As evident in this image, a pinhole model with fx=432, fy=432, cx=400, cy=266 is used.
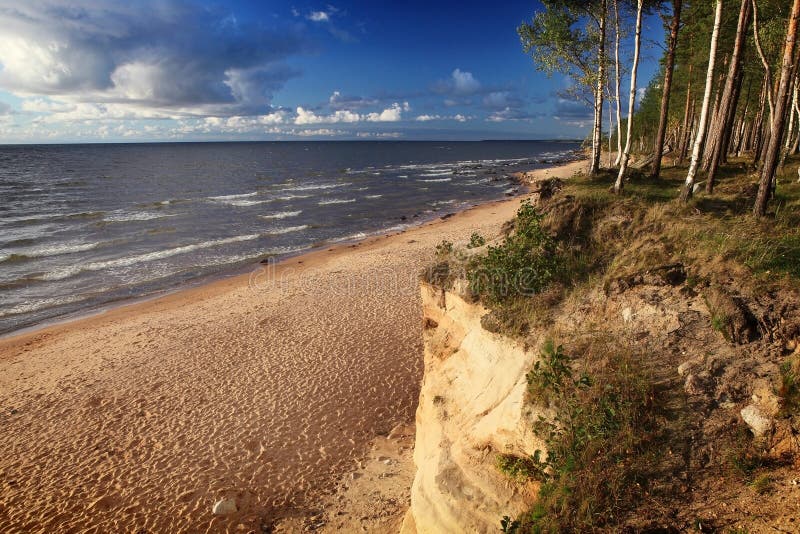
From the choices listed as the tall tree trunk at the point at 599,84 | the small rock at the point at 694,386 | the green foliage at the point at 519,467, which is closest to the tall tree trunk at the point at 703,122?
the tall tree trunk at the point at 599,84

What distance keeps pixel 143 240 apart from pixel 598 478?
117 ft

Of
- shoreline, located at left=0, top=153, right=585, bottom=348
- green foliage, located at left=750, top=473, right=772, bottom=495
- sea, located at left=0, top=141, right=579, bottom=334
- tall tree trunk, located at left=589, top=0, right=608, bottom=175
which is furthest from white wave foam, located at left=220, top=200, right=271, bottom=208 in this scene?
green foliage, located at left=750, top=473, right=772, bottom=495

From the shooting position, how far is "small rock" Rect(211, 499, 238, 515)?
9242 mm

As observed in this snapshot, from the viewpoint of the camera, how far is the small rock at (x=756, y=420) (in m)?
4.98

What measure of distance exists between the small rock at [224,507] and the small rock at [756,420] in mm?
9352

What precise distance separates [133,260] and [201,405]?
19744mm

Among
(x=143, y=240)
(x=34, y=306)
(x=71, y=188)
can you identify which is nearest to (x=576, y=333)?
(x=34, y=306)

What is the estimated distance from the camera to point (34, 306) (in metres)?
21.4

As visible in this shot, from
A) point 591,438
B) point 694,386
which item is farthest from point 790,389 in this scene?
point 591,438

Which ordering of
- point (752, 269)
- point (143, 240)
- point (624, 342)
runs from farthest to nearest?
point (143, 240)
point (752, 269)
point (624, 342)

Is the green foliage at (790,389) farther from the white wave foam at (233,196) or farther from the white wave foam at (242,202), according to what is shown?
the white wave foam at (233,196)

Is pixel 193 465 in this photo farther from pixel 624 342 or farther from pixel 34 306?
pixel 34 306

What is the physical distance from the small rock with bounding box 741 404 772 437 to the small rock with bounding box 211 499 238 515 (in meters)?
9.35

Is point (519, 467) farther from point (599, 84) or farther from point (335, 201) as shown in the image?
point (335, 201)
